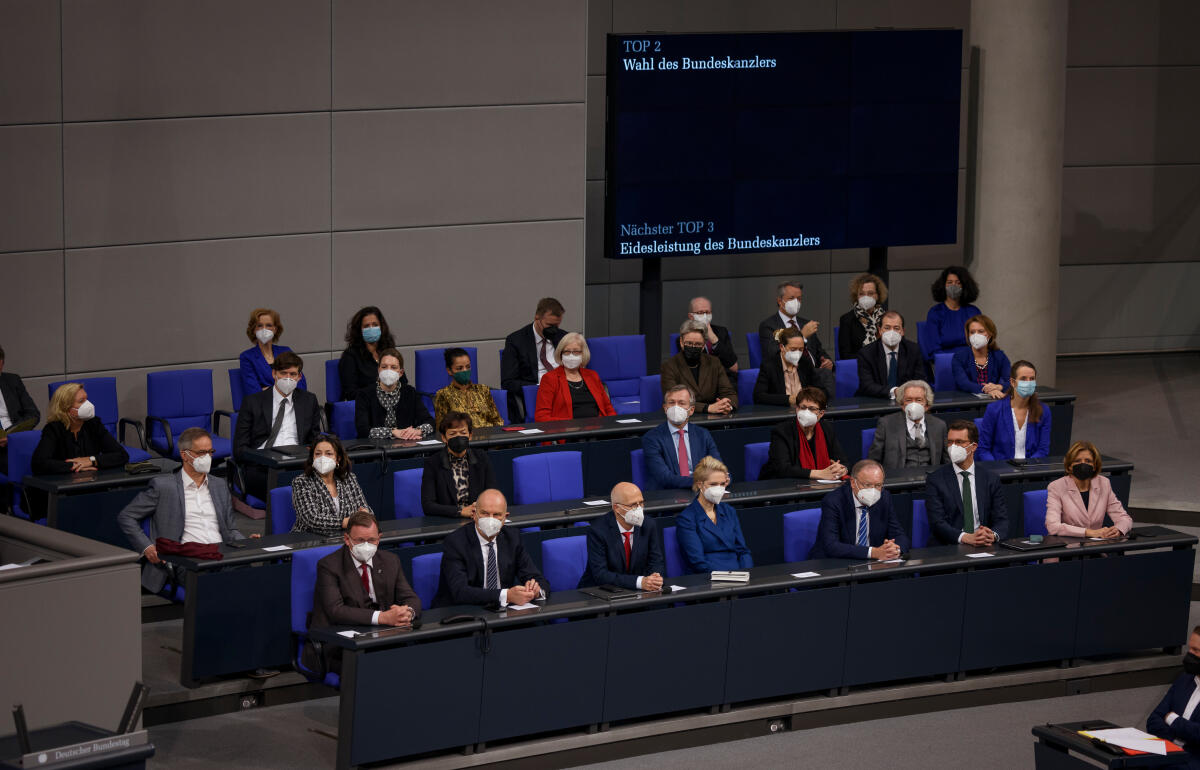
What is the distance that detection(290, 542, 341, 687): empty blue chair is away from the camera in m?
7.09

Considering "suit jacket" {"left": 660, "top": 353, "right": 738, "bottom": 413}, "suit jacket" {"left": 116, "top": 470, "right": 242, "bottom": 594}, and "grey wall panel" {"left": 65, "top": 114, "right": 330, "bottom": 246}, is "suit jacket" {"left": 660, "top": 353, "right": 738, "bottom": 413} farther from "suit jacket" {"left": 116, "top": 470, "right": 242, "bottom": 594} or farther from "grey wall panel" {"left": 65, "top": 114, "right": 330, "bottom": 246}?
"suit jacket" {"left": 116, "top": 470, "right": 242, "bottom": 594}

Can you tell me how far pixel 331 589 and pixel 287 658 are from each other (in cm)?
83

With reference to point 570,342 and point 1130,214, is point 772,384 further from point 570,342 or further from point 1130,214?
point 1130,214

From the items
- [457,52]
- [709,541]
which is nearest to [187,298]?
[457,52]

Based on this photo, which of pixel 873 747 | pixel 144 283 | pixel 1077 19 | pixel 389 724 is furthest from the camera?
pixel 1077 19

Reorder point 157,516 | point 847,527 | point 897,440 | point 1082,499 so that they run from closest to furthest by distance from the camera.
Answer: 1. point 157,516
2. point 847,527
3. point 1082,499
4. point 897,440

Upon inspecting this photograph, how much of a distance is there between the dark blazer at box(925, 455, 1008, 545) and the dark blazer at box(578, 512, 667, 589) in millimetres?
1695

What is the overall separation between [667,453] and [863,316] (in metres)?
2.96

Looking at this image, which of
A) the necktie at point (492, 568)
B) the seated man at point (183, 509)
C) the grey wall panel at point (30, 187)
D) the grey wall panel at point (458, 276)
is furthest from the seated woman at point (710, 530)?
the grey wall panel at point (30, 187)

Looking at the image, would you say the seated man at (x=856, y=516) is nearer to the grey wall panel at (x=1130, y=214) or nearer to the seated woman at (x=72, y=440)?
the seated woman at (x=72, y=440)

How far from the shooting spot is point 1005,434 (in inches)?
385

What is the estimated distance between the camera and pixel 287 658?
300 inches

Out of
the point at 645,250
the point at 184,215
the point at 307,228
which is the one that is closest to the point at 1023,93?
the point at 645,250

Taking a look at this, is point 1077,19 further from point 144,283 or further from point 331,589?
point 331,589
